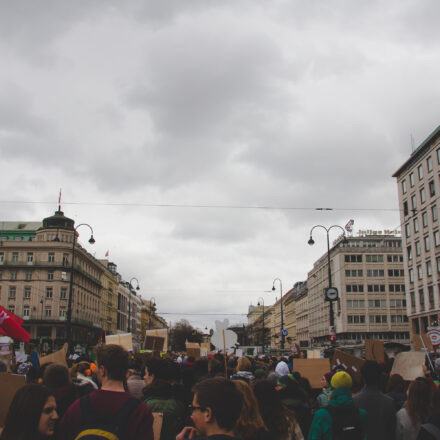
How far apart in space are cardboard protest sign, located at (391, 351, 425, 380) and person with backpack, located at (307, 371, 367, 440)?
12.2 ft

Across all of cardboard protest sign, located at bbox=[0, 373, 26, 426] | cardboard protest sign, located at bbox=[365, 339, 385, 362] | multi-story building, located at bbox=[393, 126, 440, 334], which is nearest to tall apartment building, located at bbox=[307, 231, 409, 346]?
multi-story building, located at bbox=[393, 126, 440, 334]

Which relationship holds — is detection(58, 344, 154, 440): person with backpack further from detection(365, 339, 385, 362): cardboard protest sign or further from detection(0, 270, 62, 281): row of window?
detection(0, 270, 62, 281): row of window

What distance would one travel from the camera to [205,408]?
340 cm

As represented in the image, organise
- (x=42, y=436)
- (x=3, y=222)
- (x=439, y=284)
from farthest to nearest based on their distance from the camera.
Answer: (x=3, y=222) < (x=439, y=284) < (x=42, y=436)

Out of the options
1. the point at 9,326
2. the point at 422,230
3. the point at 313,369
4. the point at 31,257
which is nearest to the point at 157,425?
the point at 9,326

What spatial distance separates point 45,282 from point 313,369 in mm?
79224

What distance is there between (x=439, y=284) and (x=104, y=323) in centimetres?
7399

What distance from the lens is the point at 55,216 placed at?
90.1 metres

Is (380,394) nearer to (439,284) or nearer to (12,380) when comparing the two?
(12,380)

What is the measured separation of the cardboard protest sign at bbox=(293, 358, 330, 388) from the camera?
426 inches

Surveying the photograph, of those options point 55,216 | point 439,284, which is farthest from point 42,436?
point 55,216

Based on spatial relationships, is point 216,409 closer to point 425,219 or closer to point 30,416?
point 30,416

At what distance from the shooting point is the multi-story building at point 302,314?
420ft

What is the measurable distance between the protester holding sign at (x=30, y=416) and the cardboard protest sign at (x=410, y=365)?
6.86 m
